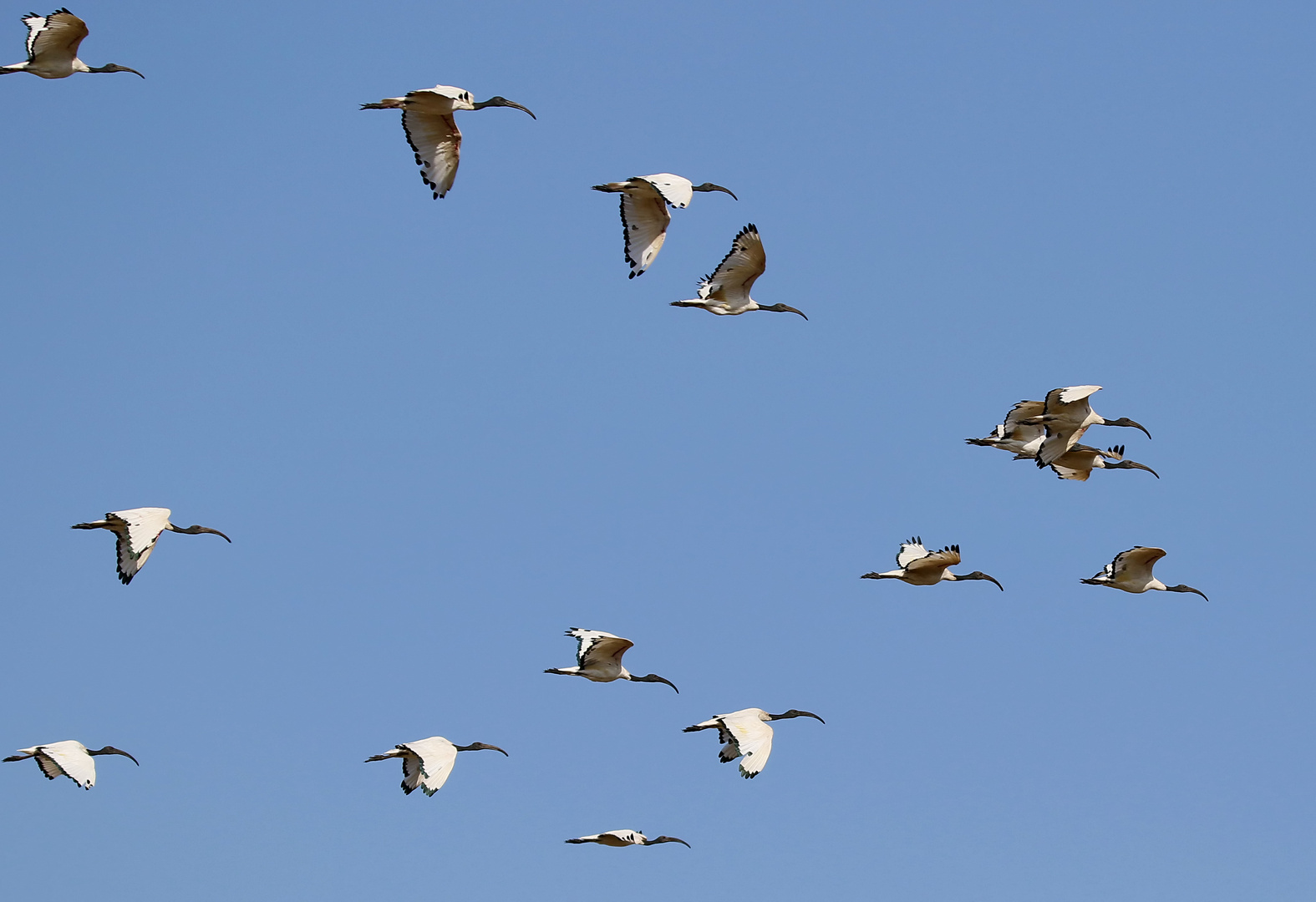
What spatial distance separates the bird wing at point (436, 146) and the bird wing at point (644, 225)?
8.91 ft

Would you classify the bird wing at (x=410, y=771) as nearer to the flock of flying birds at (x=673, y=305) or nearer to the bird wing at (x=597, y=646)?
the flock of flying birds at (x=673, y=305)

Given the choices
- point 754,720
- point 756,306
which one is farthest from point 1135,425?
point 754,720

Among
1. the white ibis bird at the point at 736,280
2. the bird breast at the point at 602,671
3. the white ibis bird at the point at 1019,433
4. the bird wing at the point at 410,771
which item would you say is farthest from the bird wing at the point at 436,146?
the white ibis bird at the point at 1019,433

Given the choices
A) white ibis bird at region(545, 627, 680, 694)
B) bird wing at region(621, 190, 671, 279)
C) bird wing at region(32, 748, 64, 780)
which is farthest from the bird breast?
bird wing at region(32, 748, 64, 780)

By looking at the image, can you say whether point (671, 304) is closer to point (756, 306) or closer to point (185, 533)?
point (756, 306)

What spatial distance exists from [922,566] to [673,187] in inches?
298

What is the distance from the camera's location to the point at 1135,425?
3372 cm

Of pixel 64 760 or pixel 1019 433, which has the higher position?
pixel 1019 433

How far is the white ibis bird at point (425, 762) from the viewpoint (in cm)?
2905

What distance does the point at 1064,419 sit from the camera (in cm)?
3030

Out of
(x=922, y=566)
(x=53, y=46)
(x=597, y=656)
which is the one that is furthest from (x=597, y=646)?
(x=53, y=46)

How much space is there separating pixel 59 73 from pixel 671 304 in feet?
34.6

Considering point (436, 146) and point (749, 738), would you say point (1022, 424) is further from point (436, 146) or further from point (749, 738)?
point (436, 146)

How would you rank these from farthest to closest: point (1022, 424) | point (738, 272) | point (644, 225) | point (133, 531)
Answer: point (1022, 424)
point (738, 272)
point (644, 225)
point (133, 531)
